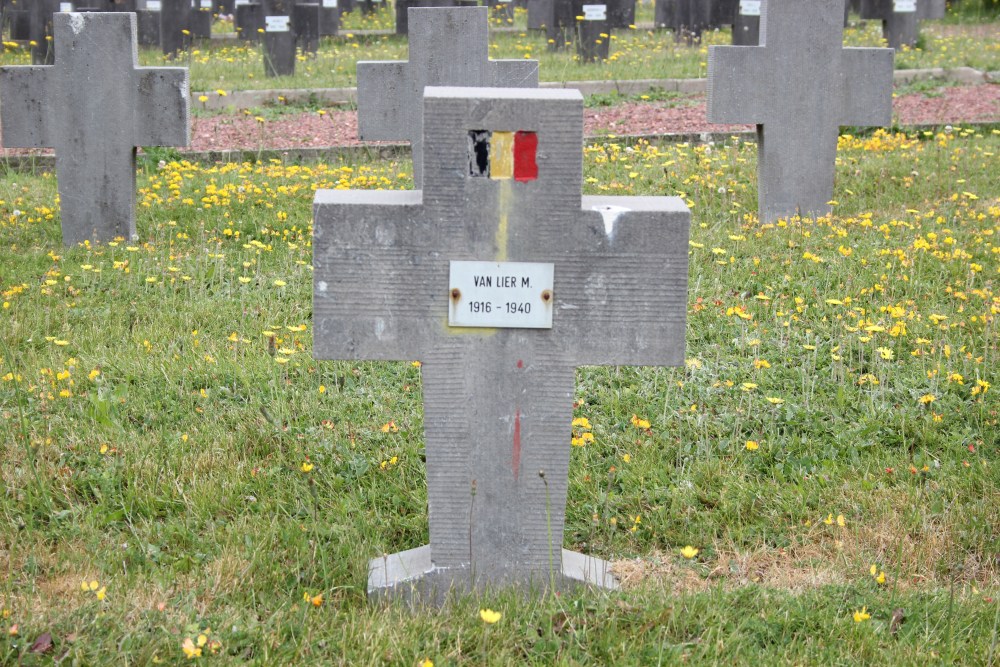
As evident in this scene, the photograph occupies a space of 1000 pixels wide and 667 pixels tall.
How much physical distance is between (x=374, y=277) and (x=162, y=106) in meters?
4.74

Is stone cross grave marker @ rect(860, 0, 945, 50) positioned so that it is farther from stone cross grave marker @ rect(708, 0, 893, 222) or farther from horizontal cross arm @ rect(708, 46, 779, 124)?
horizontal cross arm @ rect(708, 46, 779, 124)

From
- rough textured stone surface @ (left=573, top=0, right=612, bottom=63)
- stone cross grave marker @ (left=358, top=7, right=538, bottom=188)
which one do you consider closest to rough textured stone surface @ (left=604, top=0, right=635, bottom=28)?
rough textured stone surface @ (left=573, top=0, right=612, bottom=63)

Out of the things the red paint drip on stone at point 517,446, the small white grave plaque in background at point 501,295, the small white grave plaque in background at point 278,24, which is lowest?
the red paint drip on stone at point 517,446

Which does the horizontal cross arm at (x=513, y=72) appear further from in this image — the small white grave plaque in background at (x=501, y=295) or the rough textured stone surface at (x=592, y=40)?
the rough textured stone surface at (x=592, y=40)

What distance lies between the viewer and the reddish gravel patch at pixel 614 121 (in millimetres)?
10625

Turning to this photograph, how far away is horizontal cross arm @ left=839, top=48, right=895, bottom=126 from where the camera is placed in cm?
782

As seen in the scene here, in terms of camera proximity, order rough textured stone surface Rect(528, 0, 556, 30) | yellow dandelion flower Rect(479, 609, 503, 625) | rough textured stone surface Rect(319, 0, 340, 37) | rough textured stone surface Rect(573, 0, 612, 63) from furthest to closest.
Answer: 1. rough textured stone surface Rect(319, 0, 340, 37)
2. rough textured stone surface Rect(528, 0, 556, 30)
3. rough textured stone surface Rect(573, 0, 612, 63)
4. yellow dandelion flower Rect(479, 609, 503, 625)

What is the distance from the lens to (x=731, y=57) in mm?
7684

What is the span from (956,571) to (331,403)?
245cm

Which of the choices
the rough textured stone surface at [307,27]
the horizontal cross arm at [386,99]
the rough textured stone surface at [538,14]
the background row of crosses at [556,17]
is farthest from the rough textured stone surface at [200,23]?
the horizontal cross arm at [386,99]

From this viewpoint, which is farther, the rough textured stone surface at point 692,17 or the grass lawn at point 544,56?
the rough textured stone surface at point 692,17

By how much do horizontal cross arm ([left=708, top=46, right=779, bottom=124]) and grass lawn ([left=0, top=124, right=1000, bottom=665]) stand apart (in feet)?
3.97

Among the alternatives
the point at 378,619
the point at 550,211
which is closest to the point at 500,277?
the point at 550,211

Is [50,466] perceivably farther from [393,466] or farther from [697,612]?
[697,612]
